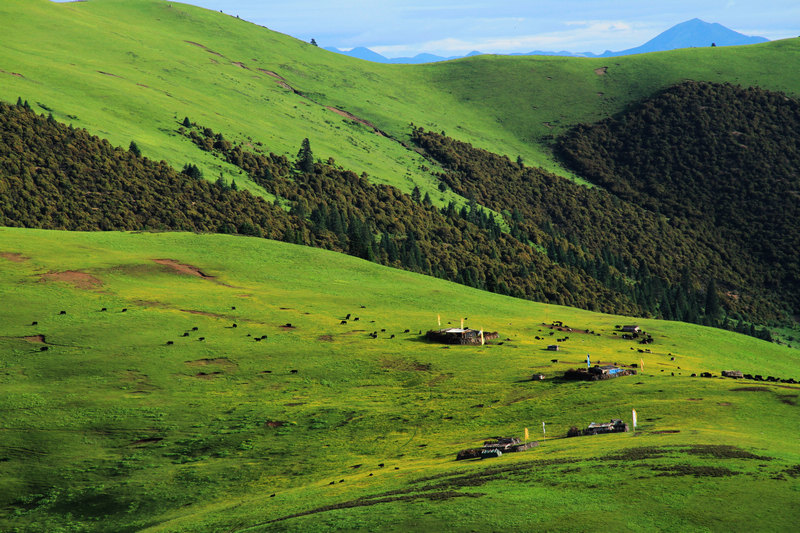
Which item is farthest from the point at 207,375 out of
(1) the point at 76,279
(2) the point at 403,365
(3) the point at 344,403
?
(1) the point at 76,279

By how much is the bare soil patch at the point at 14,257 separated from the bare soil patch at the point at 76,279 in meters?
6.55

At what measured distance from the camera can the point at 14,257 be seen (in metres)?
100

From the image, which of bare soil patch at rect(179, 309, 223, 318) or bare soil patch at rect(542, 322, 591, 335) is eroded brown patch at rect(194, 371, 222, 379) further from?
bare soil patch at rect(542, 322, 591, 335)

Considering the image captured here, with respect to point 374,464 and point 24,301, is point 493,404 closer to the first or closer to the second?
point 374,464

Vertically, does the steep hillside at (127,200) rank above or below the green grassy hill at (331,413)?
above

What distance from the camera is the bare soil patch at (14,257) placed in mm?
99312

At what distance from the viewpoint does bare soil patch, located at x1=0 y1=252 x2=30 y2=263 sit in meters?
99.3

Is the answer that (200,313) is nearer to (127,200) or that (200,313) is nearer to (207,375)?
(207,375)

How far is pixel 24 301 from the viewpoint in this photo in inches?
3356

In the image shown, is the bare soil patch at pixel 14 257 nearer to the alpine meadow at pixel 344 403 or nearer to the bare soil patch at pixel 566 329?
the alpine meadow at pixel 344 403

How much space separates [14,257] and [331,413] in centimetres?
6017

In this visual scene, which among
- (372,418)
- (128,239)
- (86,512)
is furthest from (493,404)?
(128,239)

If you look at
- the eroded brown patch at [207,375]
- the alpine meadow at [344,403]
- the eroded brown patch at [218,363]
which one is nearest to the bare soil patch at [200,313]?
the alpine meadow at [344,403]

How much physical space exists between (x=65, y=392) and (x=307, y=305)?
1461 inches
